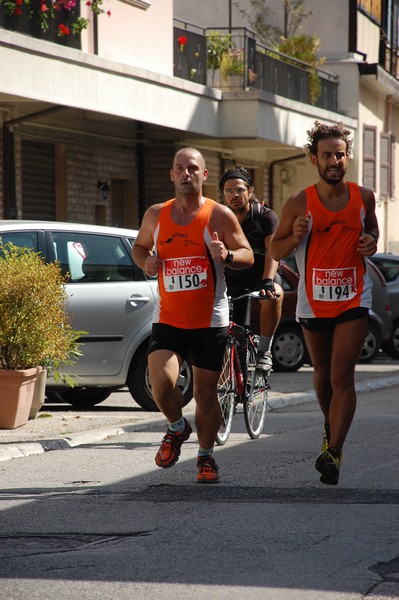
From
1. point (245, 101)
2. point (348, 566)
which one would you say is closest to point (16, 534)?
point (348, 566)

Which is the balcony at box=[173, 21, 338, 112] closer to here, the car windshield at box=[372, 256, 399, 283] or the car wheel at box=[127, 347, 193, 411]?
the car windshield at box=[372, 256, 399, 283]

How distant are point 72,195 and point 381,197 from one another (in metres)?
14.8

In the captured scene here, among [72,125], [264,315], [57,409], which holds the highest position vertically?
[72,125]

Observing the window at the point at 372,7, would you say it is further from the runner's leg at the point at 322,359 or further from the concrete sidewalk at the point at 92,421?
the runner's leg at the point at 322,359

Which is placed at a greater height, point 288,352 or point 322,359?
point 322,359

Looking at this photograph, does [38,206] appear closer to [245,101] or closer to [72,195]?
[72,195]

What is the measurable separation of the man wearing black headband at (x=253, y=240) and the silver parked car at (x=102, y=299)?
7.18 ft

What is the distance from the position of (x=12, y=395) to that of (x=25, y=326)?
1.81 ft

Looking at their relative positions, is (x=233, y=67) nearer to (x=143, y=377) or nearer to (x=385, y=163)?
(x=385, y=163)

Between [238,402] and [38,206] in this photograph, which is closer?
[238,402]

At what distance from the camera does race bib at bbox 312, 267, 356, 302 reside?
8023mm

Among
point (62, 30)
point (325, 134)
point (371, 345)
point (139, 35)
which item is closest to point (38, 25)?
point (62, 30)

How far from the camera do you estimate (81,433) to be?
34.8ft

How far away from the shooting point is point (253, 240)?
9977mm
